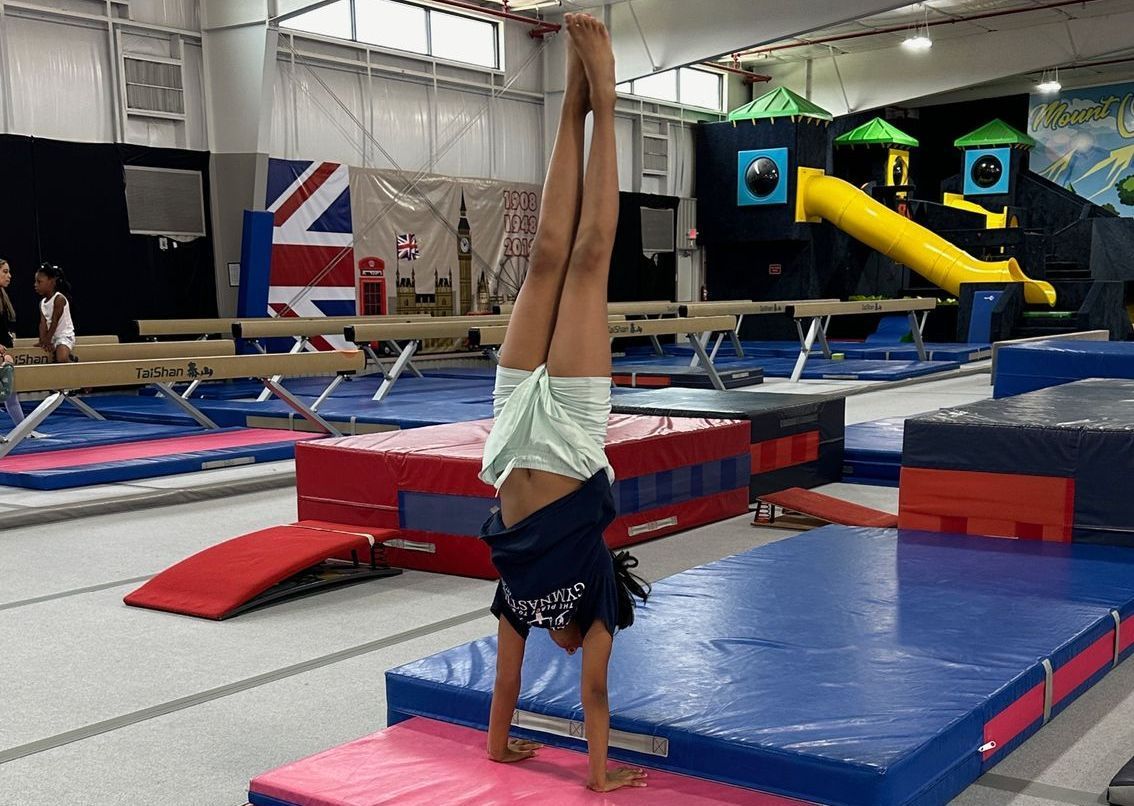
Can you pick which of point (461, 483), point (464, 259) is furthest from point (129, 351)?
point (464, 259)

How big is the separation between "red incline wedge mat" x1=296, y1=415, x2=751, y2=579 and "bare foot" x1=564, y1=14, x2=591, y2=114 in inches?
87.7

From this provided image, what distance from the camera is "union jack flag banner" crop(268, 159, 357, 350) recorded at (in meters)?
12.7

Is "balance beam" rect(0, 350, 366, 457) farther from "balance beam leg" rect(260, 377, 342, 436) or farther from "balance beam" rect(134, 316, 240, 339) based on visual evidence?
"balance beam" rect(134, 316, 240, 339)

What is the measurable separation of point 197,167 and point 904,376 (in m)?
8.12

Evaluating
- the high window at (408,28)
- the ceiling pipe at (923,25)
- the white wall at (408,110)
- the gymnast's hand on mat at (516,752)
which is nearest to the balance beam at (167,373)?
the gymnast's hand on mat at (516,752)

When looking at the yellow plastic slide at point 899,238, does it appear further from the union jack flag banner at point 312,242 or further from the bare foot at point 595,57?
the bare foot at point 595,57

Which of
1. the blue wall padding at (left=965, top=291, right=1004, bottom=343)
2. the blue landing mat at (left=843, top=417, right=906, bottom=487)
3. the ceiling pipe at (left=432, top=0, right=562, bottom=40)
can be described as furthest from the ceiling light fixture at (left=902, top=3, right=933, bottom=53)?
the blue landing mat at (left=843, top=417, right=906, bottom=487)

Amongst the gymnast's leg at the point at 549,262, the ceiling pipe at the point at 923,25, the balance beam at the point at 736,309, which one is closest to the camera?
the gymnast's leg at the point at 549,262

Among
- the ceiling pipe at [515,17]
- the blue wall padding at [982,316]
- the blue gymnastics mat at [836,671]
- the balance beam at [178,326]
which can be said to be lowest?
the blue gymnastics mat at [836,671]

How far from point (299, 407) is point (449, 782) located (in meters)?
5.72

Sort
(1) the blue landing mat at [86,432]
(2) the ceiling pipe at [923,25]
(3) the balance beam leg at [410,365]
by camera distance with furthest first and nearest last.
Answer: (2) the ceiling pipe at [923,25] < (3) the balance beam leg at [410,365] < (1) the blue landing mat at [86,432]

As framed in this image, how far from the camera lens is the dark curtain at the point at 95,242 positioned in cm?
1060

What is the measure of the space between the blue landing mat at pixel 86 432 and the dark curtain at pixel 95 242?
2.51 metres

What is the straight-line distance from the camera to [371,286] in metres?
13.9
